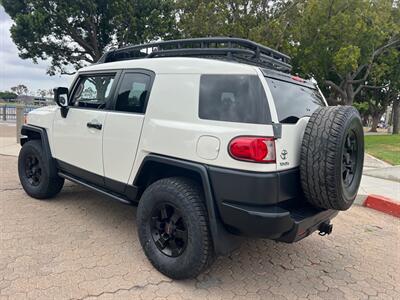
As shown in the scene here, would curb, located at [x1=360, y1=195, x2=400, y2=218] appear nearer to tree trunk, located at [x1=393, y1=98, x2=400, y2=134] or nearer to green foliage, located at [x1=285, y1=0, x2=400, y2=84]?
green foliage, located at [x1=285, y1=0, x2=400, y2=84]

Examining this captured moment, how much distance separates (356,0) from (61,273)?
50.2ft

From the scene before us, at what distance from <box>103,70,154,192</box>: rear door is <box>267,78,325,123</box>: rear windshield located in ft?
3.95

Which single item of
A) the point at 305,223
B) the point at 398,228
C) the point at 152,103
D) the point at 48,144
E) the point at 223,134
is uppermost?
the point at 152,103

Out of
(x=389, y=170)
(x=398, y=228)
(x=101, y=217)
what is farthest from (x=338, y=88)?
(x=101, y=217)

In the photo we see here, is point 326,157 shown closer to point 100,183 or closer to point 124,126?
point 124,126

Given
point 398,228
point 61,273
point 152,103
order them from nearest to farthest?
1. point 61,273
2. point 152,103
3. point 398,228

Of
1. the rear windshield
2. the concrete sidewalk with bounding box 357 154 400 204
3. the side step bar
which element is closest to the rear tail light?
the rear windshield

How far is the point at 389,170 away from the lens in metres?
8.36

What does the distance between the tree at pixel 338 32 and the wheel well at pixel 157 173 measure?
39.6ft

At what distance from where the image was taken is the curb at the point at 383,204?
5219 millimetres

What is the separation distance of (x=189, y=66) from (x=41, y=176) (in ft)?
9.59

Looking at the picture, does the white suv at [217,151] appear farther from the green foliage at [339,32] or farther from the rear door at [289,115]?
the green foliage at [339,32]

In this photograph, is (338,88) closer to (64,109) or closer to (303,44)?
(303,44)

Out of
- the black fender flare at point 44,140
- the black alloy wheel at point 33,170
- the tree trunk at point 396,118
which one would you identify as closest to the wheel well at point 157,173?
the black fender flare at point 44,140
